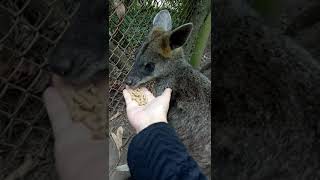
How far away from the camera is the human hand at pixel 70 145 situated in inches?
27.1

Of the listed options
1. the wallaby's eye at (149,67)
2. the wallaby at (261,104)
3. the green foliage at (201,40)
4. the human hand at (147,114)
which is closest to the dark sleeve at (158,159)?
the human hand at (147,114)

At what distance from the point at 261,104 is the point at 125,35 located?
1.64 meters

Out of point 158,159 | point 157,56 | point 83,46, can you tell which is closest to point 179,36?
point 157,56

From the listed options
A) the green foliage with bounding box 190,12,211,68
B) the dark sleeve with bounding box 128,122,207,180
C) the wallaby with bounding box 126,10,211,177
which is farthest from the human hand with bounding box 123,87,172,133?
the green foliage with bounding box 190,12,211,68

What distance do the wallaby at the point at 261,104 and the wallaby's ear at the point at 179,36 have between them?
697 millimetres

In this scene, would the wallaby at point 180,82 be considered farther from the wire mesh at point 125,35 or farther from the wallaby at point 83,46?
the wallaby at point 83,46

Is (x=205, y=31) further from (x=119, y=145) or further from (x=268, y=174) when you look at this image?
(x=268, y=174)

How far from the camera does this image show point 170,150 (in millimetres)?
1048

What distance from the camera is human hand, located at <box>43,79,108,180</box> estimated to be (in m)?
0.69

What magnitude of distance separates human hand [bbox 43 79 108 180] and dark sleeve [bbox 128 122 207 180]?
323mm

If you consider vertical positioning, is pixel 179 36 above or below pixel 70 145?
below

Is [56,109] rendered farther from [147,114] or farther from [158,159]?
[147,114]

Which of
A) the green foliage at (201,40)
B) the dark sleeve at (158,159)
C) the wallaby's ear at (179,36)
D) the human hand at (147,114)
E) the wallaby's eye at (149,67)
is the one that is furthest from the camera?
the green foliage at (201,40)

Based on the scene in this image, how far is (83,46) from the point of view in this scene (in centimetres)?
69
